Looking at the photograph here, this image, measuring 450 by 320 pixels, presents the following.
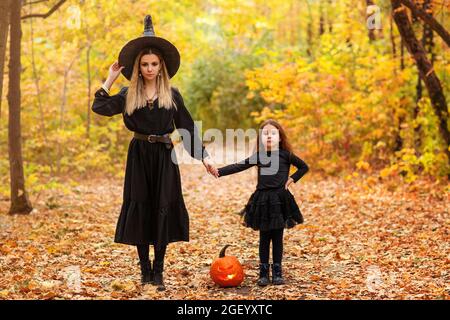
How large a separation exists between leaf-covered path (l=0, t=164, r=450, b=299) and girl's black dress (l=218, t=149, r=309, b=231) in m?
0.60

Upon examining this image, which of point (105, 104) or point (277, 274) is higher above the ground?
point (105, 104)

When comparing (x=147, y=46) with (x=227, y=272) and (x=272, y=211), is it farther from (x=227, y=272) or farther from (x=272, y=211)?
(x=227, y=272)

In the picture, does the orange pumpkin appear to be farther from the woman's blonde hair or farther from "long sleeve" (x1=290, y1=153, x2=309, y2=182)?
the woman's blonde hair

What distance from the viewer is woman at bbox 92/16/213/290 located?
5879mm

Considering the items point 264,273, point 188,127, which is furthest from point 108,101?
point 264,273

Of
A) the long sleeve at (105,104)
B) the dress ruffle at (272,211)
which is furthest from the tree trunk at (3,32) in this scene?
the dress ruffle at (272,211)

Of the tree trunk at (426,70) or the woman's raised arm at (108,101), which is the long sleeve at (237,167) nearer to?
the woman's raised arm at (108,101)

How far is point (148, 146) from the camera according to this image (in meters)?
5.92

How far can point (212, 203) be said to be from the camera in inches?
501

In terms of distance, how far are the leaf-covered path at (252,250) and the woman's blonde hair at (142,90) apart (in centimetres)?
160

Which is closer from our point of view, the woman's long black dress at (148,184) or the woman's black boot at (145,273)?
the woman's long black dress at (148,184)

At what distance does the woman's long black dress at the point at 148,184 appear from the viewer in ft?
19.3

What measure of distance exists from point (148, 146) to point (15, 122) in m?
4.97

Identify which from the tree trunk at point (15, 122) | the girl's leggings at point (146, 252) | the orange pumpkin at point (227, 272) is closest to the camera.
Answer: the girl's leggings at point (146, 252)
